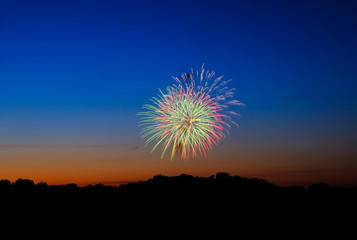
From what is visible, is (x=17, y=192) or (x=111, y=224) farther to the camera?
(x=17, y=192)

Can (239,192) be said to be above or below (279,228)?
above

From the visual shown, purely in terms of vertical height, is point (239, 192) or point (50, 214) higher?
point (239, 192)

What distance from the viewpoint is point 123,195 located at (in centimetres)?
19138

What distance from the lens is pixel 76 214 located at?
144 metres

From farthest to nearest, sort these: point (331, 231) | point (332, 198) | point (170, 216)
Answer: point (332, 198) → point (170, 216) → point (331, 231)

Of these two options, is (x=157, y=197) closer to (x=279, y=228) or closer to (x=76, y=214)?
(x=76, y=214)

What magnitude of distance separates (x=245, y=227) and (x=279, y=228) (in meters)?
11.8

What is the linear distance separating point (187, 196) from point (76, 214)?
197ft

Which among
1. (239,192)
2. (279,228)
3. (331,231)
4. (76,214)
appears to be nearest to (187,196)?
(239,192)

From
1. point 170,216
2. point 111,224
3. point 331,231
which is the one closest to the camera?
point 331,231

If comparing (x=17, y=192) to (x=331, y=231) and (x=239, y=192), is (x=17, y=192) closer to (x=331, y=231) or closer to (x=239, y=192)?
(x=239, y=192)

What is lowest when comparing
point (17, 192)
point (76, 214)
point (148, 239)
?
point (148, 239)

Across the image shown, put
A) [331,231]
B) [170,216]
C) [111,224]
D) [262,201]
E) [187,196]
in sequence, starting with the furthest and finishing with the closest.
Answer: [187,196] < [262,201] < [170,216] < [111,224] < [331,231]

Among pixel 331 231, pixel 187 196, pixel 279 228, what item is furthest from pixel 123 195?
pixel 331 231
